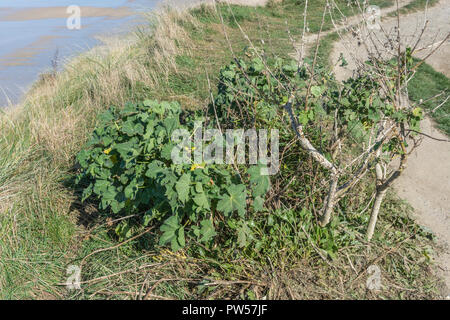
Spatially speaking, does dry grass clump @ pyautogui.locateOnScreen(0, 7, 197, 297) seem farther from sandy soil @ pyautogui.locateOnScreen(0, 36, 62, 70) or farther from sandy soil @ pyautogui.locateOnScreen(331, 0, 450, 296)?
sandy soil @ pyautogui.locateOnScreen(0, 36, 62, 70)

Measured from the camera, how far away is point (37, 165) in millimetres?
3547

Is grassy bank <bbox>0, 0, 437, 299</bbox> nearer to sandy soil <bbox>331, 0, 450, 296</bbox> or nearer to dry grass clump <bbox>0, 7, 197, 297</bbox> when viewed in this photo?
dry grass clump <bbox>0, 7, 197, 297</bbox>

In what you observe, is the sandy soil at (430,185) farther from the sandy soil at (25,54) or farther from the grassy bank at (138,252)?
the sandy soil at (25,54)

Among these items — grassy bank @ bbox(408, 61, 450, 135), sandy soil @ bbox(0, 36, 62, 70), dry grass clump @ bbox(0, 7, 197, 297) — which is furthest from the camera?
sandy soil @ bbox(0, 36, 62, 70)

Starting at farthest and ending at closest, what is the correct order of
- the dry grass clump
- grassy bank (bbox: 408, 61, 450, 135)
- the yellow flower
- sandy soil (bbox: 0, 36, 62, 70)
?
1. sandy soil (bbox: 0, 36, 62, 70)
2. grassy bank (bbox: 408, 61, 450, 135)
3. the dry grass clump
4. the yellow flower

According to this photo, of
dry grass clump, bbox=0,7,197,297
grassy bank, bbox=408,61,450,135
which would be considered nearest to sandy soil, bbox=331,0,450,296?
grassy bank, bbox=408,61,450,135

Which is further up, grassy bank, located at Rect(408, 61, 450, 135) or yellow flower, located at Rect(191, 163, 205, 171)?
yellow flower, located at Rect(191, 163, 205, 171)

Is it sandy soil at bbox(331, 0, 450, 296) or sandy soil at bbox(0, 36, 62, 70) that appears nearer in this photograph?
sandy soil at bbox(331, 0, 450, 296)

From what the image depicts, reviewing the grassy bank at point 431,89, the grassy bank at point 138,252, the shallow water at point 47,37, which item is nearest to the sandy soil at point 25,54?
the shallow water at point 47,37

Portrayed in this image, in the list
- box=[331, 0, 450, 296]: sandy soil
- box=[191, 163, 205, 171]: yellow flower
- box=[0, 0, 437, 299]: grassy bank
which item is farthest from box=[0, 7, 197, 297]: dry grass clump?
box=[331, 0, 450, 296]: sandy soil

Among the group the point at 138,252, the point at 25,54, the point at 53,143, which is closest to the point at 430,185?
the point at 138,252

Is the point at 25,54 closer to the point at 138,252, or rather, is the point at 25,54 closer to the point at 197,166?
the point at 138,252

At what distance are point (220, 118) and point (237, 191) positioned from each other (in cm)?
132

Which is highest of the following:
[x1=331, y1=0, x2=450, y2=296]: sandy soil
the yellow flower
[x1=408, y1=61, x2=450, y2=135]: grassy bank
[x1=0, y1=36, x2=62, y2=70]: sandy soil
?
[x1=0, y1=36, x2=62, y2=70]: sandy soil
